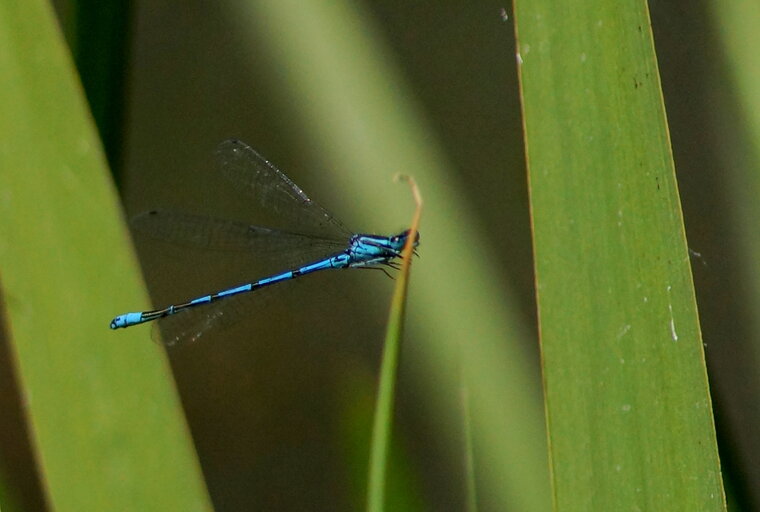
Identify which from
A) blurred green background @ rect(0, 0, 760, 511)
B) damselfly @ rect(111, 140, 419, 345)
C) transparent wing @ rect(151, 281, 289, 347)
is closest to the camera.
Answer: blurred green background @ rect(0, 0, 760, 511)

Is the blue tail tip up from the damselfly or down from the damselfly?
down

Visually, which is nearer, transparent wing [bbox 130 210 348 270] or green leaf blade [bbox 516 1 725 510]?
green leaf blade [bbox 516 1 725 510]

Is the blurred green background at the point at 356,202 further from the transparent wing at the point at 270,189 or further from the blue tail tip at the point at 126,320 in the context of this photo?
the blue tail tip at the point at 126,320

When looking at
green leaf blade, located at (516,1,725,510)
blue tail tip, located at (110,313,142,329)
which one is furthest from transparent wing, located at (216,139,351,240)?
green leaf blade, located at (516,1,725,510)

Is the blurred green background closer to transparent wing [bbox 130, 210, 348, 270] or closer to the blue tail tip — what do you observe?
transparent wing [bbox 130, 210, 348, 270]

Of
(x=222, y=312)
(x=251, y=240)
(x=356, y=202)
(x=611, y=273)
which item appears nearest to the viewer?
(x=611, y=273)

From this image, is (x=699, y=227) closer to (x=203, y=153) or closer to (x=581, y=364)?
(x=581, y=364)

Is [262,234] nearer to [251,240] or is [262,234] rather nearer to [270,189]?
[251,240]

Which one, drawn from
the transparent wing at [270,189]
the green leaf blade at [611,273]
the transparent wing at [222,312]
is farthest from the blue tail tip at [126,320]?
the transparent wing at [270,189]

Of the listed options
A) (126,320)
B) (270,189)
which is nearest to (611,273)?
(126,320)
